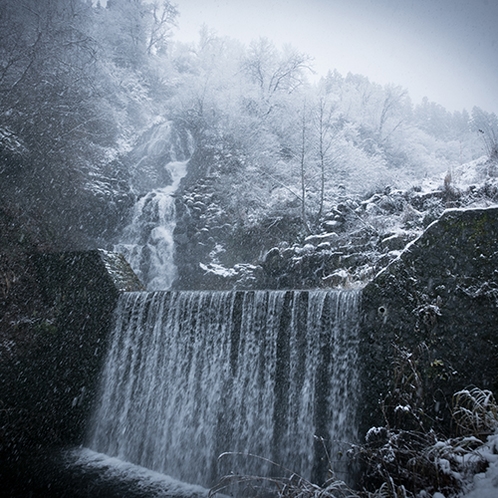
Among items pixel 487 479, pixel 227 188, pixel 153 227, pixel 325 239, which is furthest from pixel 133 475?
pixel 227 188

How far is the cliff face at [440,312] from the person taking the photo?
370 centimetres

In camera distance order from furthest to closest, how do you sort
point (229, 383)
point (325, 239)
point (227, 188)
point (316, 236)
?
1. point (227, 188)
2. point (316, 236)
3. point (325, 239)
4. point (229, 383)

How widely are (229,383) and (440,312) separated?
340cm

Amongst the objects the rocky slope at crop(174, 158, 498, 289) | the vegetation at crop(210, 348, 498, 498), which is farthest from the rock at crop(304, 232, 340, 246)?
the vegetation at crop(210, 348, 498, 498)

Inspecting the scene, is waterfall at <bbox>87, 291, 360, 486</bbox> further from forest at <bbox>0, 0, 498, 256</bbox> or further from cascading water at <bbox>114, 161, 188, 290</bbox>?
cascading water at <bbox>114, 161, 188, 290</bbox>

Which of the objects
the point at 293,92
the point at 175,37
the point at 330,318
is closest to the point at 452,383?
the point at 330,318

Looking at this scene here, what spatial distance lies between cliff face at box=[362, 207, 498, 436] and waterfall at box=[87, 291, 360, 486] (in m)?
0.42

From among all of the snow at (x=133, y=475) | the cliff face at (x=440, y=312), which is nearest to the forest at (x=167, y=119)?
the snow at (x=133, y=475)

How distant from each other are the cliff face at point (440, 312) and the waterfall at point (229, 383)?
16.7 inches

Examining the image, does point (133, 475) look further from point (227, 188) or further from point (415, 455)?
point (227, 188)

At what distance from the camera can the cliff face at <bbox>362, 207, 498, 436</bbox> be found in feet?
12.1

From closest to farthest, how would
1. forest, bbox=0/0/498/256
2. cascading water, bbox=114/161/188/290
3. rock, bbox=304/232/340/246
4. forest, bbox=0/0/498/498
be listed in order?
1. forest, bbox=0/0/498/498
2. rock, bbox=304/232/340/246
3. forest, bbox=0/0/498/256
4. cascading water, bbox=114/161/188/290

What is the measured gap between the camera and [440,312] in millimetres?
3982

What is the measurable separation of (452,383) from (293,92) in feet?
80.3
